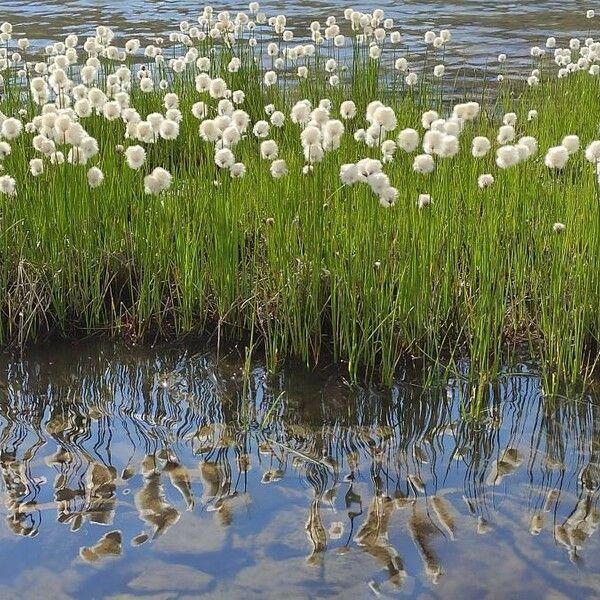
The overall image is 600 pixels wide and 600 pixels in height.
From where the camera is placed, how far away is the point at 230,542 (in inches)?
122

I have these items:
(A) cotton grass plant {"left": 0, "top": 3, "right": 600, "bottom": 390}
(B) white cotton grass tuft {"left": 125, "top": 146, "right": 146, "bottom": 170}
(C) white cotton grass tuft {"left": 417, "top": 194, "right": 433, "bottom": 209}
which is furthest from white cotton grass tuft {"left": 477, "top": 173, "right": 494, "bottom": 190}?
(B) white cotton grass tuft {"left": 125, "top": 146, "right": 146, "bottom": 170}

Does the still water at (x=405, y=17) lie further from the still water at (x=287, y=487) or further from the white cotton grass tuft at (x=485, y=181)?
the still water at (x=287, y=487)

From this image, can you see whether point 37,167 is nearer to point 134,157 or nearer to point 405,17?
point 134,157

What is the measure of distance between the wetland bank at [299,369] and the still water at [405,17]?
822 cm

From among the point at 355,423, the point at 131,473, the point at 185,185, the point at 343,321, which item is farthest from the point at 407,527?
the point at 185,185

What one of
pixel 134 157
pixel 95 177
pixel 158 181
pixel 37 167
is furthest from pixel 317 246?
pixel 37 167

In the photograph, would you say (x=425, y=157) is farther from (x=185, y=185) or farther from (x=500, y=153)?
(x=185, y=185)

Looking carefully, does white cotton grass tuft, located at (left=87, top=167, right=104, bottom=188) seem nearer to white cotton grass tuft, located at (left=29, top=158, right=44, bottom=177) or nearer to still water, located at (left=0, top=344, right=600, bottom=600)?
white cotton grass tuft, located at (left=29, top=158, right=44, bottom=177)

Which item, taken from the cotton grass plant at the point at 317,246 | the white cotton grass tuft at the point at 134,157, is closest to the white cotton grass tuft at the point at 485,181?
the cotton grass plant at the point at 317,246

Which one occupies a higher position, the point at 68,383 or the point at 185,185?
the point at 185,185

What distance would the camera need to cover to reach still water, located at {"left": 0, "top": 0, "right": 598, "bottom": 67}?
1356cm

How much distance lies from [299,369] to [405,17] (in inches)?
483

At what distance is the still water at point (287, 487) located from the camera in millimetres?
2947

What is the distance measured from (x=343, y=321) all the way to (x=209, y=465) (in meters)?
1.02
